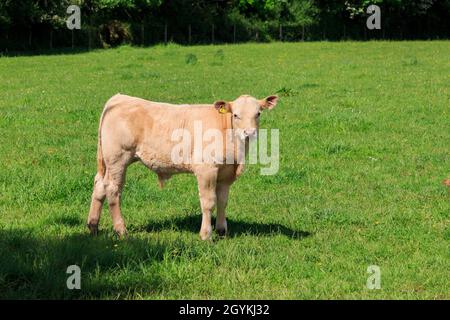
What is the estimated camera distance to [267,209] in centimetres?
1029

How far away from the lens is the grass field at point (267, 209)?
7.05m

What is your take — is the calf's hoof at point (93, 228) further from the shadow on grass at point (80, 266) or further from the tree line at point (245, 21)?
the tree line at point (245, 21)

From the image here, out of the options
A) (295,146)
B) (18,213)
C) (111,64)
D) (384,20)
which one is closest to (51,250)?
(18,213)

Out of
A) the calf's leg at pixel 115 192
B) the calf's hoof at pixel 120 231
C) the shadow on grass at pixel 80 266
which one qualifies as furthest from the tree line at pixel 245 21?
the shadow on grass at pixel 80 266

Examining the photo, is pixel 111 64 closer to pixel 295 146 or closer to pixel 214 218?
pixel 295 146

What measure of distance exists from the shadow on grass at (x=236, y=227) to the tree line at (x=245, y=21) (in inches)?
1696

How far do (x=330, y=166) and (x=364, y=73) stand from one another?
48.5 feet

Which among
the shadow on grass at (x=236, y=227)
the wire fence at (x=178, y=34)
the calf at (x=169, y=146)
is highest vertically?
the wire fence at (x=178, y=34)

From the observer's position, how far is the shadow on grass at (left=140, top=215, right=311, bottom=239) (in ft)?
29.5

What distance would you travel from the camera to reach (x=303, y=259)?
795cm

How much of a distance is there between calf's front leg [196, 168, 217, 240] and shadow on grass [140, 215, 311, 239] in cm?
44

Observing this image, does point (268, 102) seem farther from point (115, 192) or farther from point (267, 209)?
point (115, 192)

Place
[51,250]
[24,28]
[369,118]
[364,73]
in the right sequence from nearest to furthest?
[51,250] → [369,118] → [364,73] → [24,28]

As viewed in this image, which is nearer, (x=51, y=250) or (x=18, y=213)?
(x=51, y=250)
